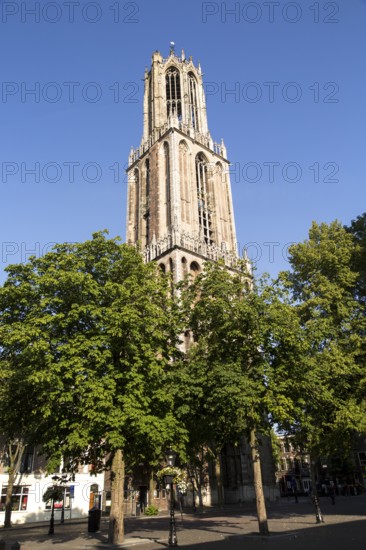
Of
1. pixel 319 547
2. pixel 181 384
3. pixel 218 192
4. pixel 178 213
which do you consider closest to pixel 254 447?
pixel 181 384

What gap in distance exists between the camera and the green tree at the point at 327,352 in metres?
18.6

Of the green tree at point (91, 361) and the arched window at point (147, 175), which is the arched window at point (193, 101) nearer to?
the arched window at point (147, 175)

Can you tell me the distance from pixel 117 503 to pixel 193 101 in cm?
6641

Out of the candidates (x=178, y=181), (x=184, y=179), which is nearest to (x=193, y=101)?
(x=184, y=179)

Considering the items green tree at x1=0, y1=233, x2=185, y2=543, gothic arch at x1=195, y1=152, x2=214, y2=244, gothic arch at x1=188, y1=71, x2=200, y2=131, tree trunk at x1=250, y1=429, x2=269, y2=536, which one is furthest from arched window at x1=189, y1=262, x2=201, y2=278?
tree trunk at x1=250, y1=429, x2=269, y2=536

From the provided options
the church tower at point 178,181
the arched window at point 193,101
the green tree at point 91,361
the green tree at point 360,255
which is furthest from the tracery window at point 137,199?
the green tree at point 91,361

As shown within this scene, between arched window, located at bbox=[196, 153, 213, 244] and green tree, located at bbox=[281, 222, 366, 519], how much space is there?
29.4 m

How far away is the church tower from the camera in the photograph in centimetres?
5116

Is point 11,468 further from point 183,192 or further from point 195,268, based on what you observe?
point 183,192

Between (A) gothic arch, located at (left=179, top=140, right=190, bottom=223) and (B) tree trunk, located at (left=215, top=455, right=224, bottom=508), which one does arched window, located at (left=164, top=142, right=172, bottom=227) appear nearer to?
(A) gothic arch, located at (left=179, top=140, right=190, bottom=223)

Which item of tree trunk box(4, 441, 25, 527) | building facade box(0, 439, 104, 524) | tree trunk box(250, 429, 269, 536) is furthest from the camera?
building facade box(0, 439, 104, 524)

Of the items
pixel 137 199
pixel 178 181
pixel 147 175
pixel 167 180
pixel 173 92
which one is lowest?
pixel 178 181

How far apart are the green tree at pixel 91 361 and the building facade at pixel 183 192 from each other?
26152 mm

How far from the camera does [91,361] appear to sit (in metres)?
17.2
